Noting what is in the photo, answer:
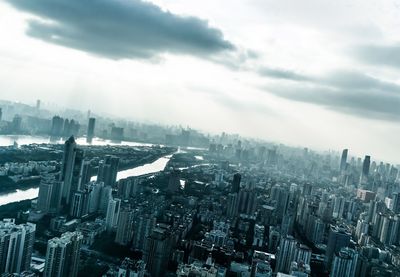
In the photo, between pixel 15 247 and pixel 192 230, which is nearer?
pixel 15 247

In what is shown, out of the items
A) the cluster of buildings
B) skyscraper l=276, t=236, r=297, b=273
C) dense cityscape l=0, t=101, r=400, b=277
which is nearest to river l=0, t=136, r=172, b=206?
dense cityscape l=0, t=101, r=400, b=277

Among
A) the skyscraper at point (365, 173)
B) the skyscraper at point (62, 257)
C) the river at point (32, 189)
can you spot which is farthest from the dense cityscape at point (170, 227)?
the skyscraper at point (365, 173)


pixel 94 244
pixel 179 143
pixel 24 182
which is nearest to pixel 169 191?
pixel 24 182

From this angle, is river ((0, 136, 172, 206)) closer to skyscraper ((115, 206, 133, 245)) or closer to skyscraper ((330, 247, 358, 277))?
skyscraper ((115, 206, 133, 245))

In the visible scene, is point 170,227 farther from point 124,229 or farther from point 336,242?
point 336,242

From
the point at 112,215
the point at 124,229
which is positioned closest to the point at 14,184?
the point at 112,215

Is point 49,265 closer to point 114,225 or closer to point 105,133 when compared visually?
point 114,225
